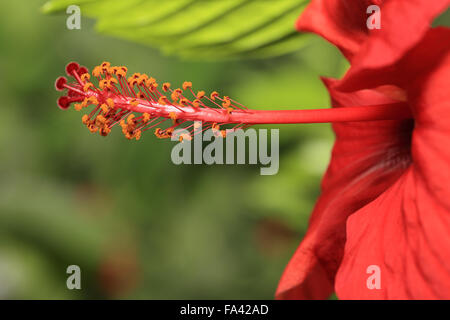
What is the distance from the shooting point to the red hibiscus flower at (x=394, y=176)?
570 mm

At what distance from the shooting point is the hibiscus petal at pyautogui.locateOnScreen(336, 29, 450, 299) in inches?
22.6

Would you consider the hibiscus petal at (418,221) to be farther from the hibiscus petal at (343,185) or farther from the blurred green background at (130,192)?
the blurred green background at (130,192)

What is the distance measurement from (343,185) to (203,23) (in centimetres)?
29

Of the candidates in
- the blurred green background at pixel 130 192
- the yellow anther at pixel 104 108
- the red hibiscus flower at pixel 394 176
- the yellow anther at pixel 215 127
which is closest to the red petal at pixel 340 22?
the red hibiscus flower at pixel 394 176

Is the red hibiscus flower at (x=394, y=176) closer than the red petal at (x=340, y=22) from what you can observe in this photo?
Yes

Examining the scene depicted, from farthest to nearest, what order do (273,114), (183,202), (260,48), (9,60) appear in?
1. (183,202)
2. (9,60)
3. (260,48)
4. (273,114)

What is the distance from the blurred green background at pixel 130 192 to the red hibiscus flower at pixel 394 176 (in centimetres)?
55

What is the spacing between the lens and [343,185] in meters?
0.83

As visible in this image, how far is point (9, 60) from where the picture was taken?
1.69 m

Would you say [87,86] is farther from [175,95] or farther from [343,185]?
[343,185]

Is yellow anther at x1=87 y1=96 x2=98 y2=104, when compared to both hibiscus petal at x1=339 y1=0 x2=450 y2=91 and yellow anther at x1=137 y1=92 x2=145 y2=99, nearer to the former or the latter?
yellow anther at x1=137 y1=92 x2=145 y2=99

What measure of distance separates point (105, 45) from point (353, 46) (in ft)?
4.11
